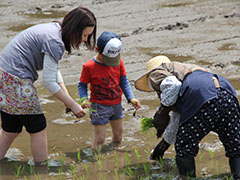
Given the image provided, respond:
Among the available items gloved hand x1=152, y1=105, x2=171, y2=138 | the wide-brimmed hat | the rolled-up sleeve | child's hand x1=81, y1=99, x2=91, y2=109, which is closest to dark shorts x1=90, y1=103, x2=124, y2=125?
child's hand x1=81, y1=99, x2=91, y2=109

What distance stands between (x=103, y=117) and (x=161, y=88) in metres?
0.98

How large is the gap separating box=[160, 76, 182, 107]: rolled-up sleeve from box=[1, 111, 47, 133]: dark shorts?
115 centimetres

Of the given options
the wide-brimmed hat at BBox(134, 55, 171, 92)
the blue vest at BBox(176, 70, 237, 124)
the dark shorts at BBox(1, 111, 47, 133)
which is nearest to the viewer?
the blue vest at BBox(176, 70, 237, 124)

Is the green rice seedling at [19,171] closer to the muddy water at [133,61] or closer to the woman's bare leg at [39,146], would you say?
the muddy water at [133,61]

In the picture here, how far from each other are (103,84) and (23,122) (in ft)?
2.69

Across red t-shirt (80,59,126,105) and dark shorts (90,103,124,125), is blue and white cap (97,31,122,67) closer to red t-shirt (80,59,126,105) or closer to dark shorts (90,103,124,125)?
red t-shirt (80,59,126,105)

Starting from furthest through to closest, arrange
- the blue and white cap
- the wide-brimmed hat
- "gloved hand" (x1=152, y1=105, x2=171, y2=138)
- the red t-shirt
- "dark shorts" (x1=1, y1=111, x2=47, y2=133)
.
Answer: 1. the red t-shirt
2. the blue and white cap
3. "dark shorts" (x1=1, y1=111, x2=47, y2=133)
4. the wide-brimmed hat
5. "gloved hand" (x1=152, y1=105, x2=171, y2=138)

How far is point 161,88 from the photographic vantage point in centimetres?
346

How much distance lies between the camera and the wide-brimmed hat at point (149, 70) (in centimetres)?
377

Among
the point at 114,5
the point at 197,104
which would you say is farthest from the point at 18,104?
the point at 114,5

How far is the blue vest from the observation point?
337 centimetres

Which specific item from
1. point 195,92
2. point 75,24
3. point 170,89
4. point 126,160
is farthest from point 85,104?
point 195,92

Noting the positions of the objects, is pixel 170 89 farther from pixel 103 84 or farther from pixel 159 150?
pixel 103 84

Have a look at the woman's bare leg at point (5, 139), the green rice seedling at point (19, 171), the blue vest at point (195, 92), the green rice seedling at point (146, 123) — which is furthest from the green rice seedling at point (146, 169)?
the woman's bare leg at point (5, 139)
